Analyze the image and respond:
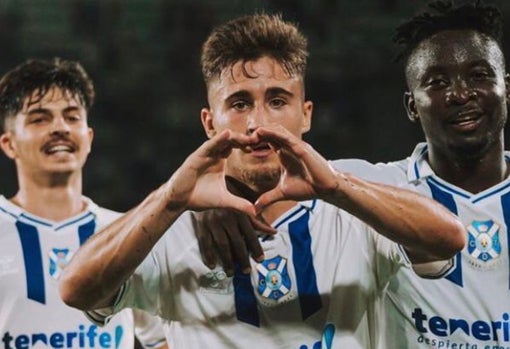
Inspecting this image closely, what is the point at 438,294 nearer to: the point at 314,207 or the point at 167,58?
the point at 314,207

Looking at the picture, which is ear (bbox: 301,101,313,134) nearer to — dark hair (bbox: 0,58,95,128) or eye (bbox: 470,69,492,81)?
eye (bbox: 470,69,492,81)

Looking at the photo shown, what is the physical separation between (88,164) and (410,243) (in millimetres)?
4058

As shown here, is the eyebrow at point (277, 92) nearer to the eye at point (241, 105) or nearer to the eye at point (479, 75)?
the eye at point (241, 105)

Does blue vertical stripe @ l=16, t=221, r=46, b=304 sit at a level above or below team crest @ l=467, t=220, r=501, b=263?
above

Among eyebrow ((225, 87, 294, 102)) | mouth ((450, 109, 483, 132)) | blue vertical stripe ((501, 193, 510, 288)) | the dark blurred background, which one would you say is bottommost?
blue vertical stripe ((501, 193, 510, 288))

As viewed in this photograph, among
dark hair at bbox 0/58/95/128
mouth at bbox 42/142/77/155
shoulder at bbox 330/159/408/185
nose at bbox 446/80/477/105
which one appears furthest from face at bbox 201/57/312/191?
dark hair at bbox 0/58/95/128

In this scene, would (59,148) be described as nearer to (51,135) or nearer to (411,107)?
(51,135)

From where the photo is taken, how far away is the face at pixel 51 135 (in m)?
3.21

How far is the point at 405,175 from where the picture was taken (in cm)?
246

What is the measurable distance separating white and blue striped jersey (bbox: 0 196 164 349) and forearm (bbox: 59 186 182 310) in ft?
3.69

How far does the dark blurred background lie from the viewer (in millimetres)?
5586

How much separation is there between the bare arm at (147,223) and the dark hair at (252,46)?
1.31 ft

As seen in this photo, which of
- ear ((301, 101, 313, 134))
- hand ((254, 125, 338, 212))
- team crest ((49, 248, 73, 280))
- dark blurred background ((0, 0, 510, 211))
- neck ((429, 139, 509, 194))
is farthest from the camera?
dark blurred background ((0, 0, 510, 211))

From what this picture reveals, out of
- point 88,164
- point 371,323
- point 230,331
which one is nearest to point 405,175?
point 371,323
